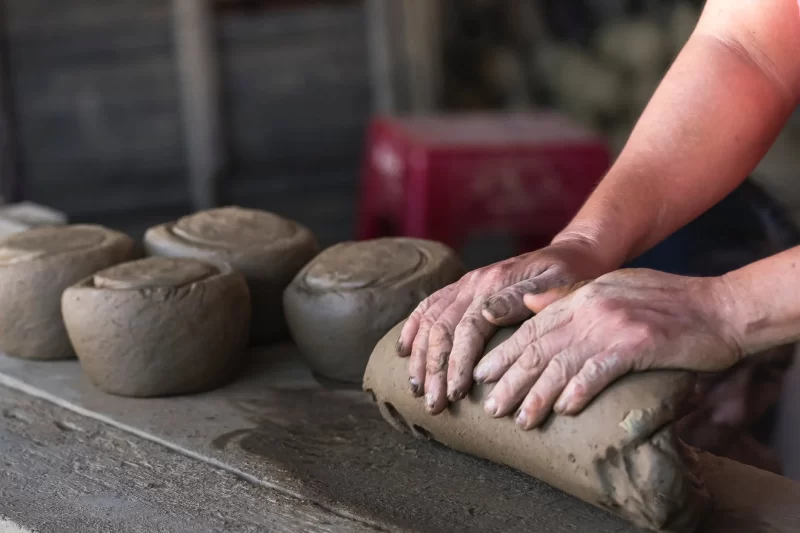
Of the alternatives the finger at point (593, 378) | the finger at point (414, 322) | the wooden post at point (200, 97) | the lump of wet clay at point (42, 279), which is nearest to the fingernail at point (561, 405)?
the finger at point (593, 378)

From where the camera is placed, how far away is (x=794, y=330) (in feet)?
3.74

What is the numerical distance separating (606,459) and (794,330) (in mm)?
289

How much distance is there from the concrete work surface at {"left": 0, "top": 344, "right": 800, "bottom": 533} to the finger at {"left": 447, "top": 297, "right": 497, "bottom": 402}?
135mm

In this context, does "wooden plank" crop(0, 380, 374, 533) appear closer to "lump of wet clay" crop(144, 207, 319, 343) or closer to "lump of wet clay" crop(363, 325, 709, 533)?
"lump of wet clay" crop(363, 325, 709, 533)

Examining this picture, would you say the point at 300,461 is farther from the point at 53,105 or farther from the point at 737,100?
the point at 53,105

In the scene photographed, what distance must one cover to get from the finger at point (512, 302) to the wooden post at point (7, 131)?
3.24 m

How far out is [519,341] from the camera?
3.79 ft

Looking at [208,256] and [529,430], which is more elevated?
[208,256]

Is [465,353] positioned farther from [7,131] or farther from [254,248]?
[7,131]

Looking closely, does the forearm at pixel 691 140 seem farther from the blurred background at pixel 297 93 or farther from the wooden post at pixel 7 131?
the wooden post at pixel 7 131

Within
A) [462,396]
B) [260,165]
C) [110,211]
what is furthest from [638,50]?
[462,396]

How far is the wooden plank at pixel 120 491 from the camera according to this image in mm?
1151

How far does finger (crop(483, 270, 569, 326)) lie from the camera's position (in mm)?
1208

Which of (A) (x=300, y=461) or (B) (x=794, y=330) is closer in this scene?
(B) (x=794, y=330)
